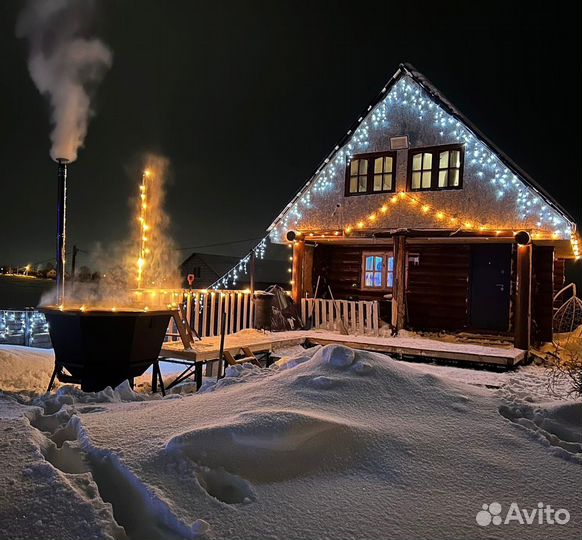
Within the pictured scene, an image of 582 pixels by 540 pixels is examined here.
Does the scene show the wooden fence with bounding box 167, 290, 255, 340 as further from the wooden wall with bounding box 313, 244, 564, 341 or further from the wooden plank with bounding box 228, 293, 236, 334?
the wooden wall with bounding box 313, 244, 564, 341

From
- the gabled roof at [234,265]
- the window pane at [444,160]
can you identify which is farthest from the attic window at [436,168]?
the gabled roof at [234,265]

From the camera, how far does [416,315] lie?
555 inches

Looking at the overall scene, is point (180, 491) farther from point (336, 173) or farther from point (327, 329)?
point (336, 173)

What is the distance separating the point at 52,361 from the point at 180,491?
8.03 meters

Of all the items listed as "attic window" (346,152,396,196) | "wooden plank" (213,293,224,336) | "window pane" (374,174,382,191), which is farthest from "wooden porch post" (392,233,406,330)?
"wooden plank" (213,293,224,336)

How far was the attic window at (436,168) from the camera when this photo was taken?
1210 cm

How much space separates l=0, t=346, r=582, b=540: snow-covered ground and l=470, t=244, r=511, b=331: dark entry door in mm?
8798

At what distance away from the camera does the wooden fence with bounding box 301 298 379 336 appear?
12352mm

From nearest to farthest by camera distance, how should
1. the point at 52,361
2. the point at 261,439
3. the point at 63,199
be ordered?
the point at 261,439 < the point at 63,199 < the point at 52,361

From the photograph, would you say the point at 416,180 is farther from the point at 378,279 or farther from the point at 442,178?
the point at 378,279

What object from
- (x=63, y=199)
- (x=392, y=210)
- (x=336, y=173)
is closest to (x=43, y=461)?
(x=63, y=199)

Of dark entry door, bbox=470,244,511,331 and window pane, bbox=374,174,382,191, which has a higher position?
window pane, bbox=374,174,382,191

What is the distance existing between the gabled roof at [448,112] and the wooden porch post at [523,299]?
3.71ft

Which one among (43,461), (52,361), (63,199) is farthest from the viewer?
(52,361)
